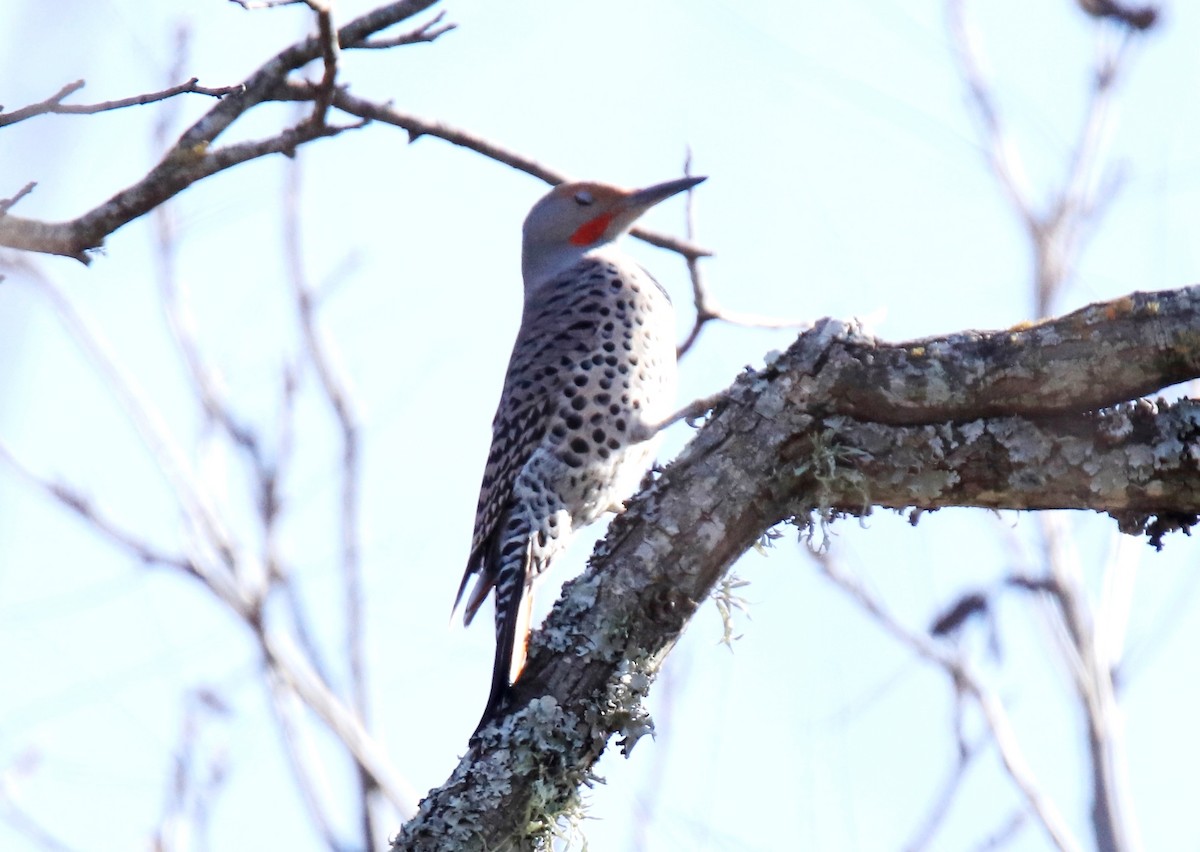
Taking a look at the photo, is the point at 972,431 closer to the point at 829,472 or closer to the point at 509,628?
the point at 829,472

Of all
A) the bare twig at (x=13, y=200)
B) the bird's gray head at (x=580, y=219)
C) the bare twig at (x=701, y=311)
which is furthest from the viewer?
the bird's gray head at (x=580, y=219)

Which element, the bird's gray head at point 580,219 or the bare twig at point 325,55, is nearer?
the bare twig at point 325,55

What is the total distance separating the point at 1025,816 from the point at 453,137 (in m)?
2.76

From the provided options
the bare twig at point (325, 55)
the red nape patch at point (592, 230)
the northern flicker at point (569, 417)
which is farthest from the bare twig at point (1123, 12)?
the bare twig at point (325, 55)

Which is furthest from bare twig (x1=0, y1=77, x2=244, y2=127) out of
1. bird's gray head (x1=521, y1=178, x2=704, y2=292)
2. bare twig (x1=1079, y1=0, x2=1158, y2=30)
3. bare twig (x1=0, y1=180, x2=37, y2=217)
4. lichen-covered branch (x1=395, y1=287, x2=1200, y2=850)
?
bare twig (x1=1079, y1=0, x2=1158, y2=30)

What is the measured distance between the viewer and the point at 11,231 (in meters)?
2.54

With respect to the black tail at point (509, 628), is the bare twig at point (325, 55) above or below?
above

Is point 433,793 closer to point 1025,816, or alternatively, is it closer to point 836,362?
point 836,362

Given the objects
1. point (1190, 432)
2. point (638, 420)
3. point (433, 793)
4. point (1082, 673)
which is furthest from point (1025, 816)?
point (433, 793)

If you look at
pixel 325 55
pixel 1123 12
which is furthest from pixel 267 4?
pixel 1123 12

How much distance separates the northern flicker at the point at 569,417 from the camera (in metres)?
4.25

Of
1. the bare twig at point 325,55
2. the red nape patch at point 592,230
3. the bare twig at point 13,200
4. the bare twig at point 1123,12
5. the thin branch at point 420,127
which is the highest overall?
the bare twig at point 1123,12

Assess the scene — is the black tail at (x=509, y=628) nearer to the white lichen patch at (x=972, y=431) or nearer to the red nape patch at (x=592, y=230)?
the white lichen patch at (x=972, y=431)

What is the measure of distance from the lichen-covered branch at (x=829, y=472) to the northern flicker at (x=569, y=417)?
3.30 ft
